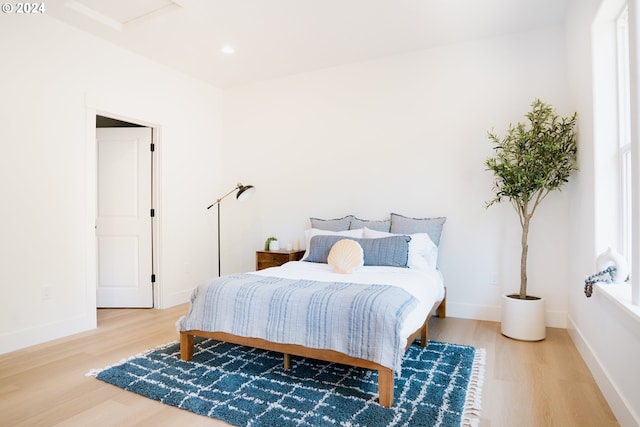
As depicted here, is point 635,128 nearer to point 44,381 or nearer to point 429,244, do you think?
point 429,244

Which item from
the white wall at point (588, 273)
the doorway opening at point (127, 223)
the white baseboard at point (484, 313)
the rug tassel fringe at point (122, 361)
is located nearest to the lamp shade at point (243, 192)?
the doorway opening at point (127, 223)

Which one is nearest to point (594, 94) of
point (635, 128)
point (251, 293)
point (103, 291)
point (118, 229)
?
point (635, 128)

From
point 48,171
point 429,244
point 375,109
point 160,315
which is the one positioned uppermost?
point 375,109

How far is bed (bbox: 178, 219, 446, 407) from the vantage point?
212 cm

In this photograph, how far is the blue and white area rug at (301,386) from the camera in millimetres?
1992

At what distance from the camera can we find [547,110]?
10.7 feet

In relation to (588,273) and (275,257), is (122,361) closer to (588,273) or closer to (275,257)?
(275,257)

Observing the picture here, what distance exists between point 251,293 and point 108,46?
302 centimetres

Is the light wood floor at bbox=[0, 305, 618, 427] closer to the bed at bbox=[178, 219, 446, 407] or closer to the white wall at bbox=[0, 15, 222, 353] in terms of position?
the white wall at bbox=[0, 15, 222, 353]

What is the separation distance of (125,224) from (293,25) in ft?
9.43

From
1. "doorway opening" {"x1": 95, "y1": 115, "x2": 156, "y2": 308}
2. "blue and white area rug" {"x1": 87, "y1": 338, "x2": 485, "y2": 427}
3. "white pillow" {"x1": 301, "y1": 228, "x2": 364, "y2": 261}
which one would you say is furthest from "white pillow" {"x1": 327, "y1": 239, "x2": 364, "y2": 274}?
"doorway opening" {"x1": 95, "y1": 115, "x2": 156, "y2": 308}

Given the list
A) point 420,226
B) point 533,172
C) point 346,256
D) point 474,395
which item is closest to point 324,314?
point 474,395

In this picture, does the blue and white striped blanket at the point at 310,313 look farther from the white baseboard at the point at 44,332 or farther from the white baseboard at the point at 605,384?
the white baseboard at the point at 44,332

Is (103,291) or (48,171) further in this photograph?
(103,291)
